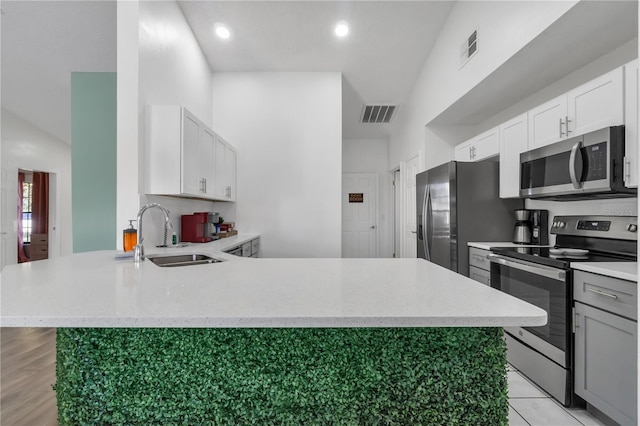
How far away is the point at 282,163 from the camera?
4590 mm

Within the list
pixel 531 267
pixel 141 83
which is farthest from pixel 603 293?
pixel 141 83

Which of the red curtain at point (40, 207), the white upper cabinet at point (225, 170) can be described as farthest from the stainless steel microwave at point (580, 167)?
the red curtain at point (40, 207)

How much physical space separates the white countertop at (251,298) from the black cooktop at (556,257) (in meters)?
0.95

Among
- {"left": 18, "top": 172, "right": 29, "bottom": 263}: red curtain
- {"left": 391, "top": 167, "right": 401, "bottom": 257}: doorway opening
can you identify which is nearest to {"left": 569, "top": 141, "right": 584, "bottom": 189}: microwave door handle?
{"left": 391, "top": 167, "right": 401, "bottom": 257}: doorway opening

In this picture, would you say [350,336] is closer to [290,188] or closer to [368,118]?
[290,188]

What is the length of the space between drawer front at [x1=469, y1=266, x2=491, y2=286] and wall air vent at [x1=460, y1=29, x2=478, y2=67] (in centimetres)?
213

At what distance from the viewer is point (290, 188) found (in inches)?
181

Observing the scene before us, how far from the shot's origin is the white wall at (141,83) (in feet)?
8.21

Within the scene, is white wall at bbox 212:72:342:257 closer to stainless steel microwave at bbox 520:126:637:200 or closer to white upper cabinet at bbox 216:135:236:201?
white upper cabinet at bbox 216:135:236:201

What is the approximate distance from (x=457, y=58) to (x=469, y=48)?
0.26 metres

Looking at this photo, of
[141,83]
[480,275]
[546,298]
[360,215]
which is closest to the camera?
[546,298]

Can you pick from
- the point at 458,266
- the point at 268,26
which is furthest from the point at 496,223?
the point at 268,26

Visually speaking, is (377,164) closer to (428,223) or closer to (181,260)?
(428,223)

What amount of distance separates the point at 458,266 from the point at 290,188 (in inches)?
96.6
